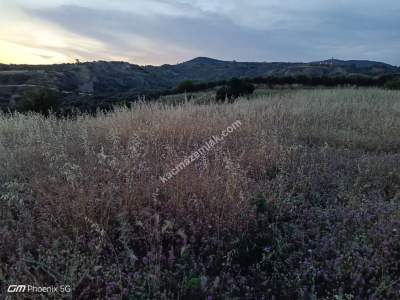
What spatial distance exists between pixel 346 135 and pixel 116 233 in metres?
5.37

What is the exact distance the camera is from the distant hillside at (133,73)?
49.1 metres

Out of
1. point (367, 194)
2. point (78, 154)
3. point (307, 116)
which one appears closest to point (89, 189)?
point (78, 154)

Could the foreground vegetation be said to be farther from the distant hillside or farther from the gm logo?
the distant hillside

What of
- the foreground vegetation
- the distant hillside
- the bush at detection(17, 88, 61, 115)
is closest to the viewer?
the foreground vegetation

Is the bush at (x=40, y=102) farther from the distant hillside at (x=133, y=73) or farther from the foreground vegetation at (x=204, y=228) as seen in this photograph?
the distant hillside at (x=133, y=73)

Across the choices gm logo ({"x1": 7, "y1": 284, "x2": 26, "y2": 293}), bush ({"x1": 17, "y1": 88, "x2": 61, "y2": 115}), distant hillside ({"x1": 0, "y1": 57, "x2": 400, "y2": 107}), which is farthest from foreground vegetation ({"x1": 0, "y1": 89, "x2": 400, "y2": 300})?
distant hillside ({"x1": 0, "y1": 57, "x2": 400, "y2": 107})

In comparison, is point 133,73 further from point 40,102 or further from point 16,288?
point 16,288

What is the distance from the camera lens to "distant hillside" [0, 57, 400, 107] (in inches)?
1932

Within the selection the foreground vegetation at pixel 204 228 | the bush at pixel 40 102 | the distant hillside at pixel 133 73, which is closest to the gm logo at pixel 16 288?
the foreground vegetation at pixel 204 228

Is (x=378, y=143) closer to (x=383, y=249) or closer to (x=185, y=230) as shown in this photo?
(x=383, y=249)

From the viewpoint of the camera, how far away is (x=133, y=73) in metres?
80.7

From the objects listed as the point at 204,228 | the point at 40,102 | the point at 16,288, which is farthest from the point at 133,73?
the point at 16,288

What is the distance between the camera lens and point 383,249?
8.07 ft

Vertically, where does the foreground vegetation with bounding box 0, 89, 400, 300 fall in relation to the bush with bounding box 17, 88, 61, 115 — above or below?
below
